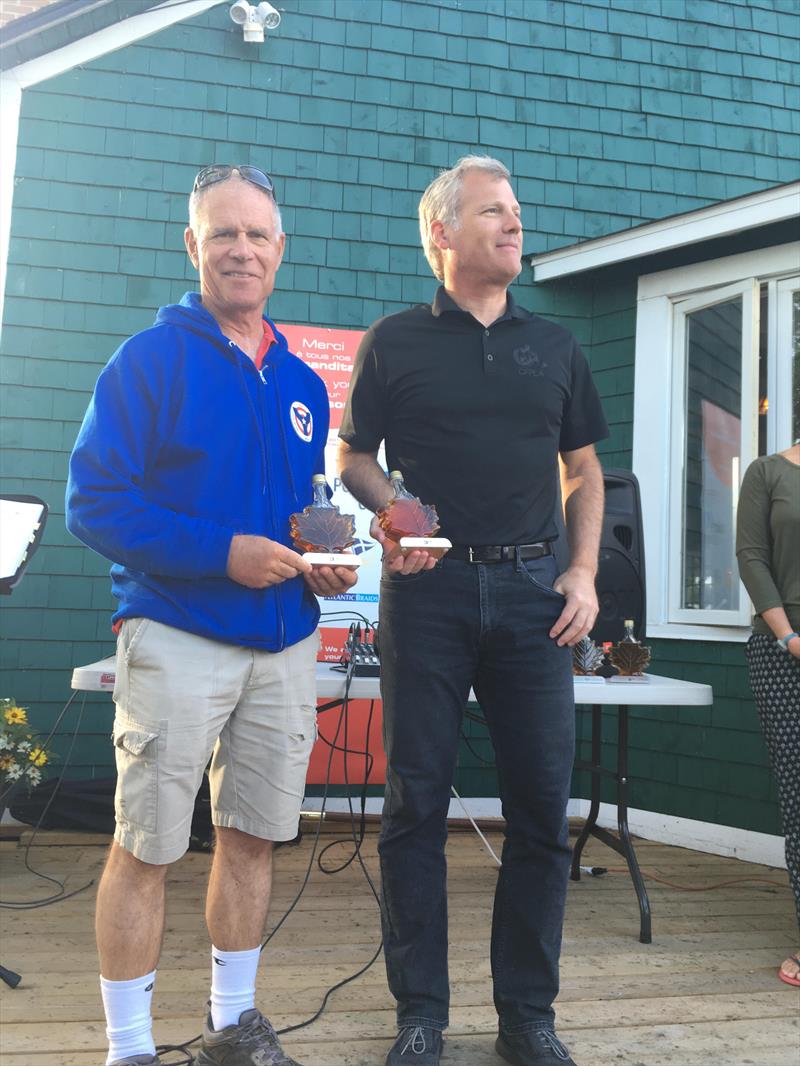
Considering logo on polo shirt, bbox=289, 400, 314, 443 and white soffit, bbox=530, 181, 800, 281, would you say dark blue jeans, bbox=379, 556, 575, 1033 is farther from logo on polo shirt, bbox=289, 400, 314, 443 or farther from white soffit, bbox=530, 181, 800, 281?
white soffit, bbox=530, 181, 800, 281

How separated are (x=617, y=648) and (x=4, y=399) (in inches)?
119

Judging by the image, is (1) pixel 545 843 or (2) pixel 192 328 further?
(1) pixel 545 843

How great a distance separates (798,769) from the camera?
2945mm

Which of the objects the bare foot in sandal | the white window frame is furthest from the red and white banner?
the bare foot in sandal

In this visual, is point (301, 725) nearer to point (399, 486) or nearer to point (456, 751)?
point (456, 751)

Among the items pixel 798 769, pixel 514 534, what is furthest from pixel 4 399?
pixel 798 769

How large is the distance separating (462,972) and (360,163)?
387cm

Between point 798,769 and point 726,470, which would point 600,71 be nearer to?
point 726,470

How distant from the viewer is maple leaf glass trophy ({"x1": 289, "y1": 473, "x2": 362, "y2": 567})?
1.85 meters

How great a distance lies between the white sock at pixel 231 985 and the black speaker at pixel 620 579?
2.18 m

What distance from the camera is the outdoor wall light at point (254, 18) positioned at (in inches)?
191

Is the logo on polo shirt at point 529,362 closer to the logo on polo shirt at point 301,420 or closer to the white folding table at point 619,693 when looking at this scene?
the logo on polo shirt at point 301,420

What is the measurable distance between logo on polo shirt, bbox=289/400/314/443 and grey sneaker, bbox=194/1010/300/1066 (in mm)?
1192

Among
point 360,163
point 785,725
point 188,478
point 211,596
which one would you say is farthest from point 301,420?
point 360,163
